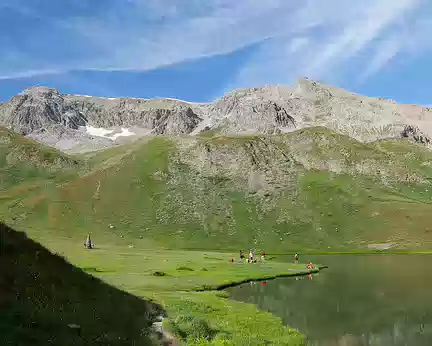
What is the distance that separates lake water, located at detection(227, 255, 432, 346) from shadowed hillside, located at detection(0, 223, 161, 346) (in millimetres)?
16402

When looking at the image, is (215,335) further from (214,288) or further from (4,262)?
(214,288)

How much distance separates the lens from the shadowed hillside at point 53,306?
23.5 meters

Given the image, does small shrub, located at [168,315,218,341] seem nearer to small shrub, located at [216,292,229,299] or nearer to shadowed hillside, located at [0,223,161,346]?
shadowed hillside, located at [0,223,161,346]

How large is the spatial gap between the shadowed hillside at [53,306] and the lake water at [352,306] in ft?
53.8

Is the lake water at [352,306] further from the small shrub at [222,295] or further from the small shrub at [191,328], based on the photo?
the small shrub at [191,328]

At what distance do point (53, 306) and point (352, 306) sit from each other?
38.8 metres

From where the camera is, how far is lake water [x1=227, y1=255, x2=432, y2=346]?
41469mm

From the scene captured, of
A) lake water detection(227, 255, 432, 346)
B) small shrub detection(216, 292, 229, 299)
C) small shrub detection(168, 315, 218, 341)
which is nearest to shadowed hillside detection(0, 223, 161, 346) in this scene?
small shrub detection(168, 315, 218, 341)

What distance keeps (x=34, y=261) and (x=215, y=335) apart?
1435 centimetres

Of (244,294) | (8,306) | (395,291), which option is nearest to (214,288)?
(244,294)

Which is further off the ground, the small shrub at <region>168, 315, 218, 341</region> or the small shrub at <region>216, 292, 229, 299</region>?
the small shrub at <region>168, 315, 218, 341</region>

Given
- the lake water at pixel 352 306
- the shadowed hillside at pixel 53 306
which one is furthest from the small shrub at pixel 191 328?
the lake water at pixel 352 306

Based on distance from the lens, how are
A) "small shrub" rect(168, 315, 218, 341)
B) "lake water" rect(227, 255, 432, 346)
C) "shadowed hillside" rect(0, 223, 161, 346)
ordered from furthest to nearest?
"lake water" rect(227, 255, 432, 346)
"small shrub" rect(168, 315, 218, 341)
"shadowed hillside" rect(0, 223, 161, 346)

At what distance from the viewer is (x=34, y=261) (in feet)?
101
